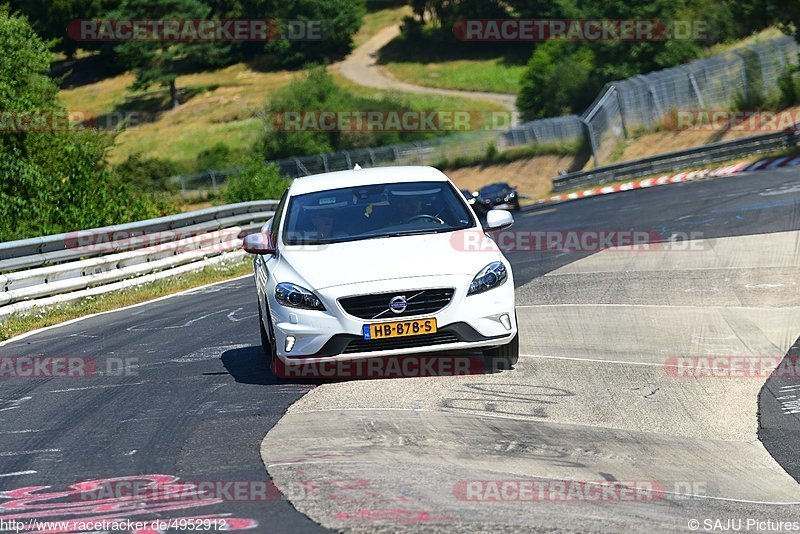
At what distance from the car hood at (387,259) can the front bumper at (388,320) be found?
96 millimetres

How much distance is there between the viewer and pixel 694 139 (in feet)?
150

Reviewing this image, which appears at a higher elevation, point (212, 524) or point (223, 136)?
point (212, 524)

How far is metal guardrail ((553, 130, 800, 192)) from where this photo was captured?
1455 inches

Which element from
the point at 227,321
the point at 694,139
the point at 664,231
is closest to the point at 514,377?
the point at 227,321

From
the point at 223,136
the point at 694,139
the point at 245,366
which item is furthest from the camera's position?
the point at 223,136

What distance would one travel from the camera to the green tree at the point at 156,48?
337 feet

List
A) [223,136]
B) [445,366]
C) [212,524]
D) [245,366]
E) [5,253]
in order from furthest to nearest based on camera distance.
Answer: [223,136]
[5,253]
[245,366]
[445,366]
[212,524]

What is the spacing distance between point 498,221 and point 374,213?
1.04 meters

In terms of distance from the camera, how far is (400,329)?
28.2ft

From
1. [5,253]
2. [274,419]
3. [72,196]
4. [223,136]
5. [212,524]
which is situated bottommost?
[223,136]

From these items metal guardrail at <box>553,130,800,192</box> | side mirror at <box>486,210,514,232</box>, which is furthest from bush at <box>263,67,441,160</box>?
side mirror at <box>486,210,514,232</box>

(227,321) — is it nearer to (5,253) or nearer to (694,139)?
(5,253)

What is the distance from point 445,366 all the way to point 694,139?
126 ft

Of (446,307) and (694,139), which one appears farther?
(694,139)
